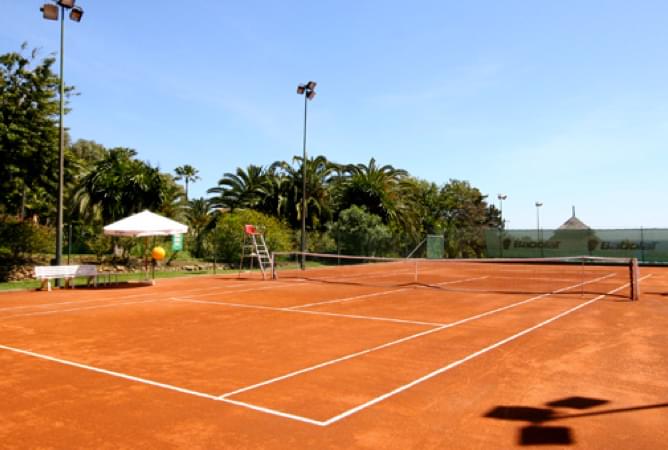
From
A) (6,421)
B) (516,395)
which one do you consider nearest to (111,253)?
(6,421)

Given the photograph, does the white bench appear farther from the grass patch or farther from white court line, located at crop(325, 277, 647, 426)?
white court line, located at crop(325, 277, 647, 426)

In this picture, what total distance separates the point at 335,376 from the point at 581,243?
36.0 metres

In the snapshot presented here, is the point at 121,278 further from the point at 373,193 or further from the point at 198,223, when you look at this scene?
the point at 373,193

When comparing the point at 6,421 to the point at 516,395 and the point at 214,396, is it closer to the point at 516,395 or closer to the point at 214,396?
the point at 214,396

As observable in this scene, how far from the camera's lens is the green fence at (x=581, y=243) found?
3600 centimetres

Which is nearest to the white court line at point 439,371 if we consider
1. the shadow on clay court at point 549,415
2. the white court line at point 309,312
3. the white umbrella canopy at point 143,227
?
the shadow on clay court at point 549,415

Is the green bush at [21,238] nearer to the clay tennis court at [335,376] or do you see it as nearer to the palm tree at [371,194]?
the clay tennis court at [335,376]

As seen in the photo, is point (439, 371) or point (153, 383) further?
point (439, 371)

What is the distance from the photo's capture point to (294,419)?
5227 millimetres

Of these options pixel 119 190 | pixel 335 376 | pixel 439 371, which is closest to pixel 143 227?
pixel 119 190

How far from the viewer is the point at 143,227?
19.2 metres

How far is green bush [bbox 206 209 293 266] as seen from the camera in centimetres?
2989

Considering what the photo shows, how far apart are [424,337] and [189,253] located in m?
25.0

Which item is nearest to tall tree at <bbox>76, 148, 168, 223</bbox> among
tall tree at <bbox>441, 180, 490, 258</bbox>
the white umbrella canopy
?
the white umbrella canopy
